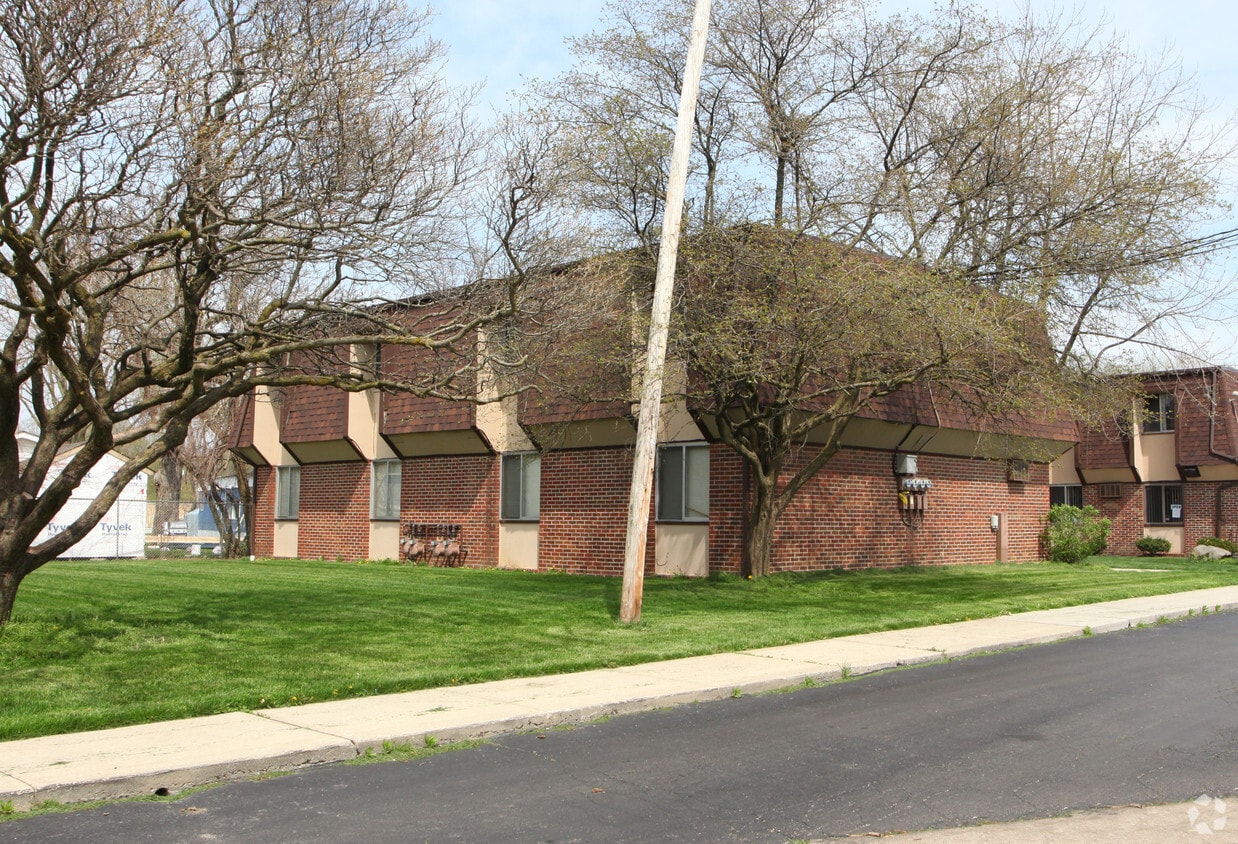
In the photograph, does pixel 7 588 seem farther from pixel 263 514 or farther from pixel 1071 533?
pixel 1071 533

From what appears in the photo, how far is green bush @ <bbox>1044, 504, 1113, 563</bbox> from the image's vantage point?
28.2 meters

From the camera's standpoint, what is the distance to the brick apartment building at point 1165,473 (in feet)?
111

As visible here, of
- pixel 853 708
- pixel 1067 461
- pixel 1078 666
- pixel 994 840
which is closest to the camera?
pixel 994 840

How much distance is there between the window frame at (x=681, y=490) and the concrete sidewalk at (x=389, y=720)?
8.04 metres

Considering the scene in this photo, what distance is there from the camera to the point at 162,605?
638 inches

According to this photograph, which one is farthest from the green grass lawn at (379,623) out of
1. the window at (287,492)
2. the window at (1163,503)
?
the window at (1163,503)

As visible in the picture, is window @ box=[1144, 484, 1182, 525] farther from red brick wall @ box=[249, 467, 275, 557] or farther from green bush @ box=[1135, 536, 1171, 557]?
red brick wall @ box=[249, 467, 275, 557]

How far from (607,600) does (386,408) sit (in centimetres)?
1153

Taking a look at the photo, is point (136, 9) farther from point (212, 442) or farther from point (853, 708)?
point (212, 442)

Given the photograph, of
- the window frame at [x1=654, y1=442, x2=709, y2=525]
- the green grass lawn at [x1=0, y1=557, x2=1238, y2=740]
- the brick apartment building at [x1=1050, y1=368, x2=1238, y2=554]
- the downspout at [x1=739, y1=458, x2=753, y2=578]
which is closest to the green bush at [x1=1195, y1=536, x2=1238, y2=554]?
the brick apartment building at [x1=1050, y1=368, x2=1238, y2=554]

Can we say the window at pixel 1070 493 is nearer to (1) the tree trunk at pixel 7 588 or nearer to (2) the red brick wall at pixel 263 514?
(2) the red brick wall at pixel 263 514

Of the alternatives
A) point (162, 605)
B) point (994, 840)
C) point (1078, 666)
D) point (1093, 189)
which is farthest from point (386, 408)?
point (994, 840)

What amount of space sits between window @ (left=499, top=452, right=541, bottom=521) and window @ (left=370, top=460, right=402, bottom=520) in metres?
3.74

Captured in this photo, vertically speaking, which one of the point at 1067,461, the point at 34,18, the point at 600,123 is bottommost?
the point at 1067,461
